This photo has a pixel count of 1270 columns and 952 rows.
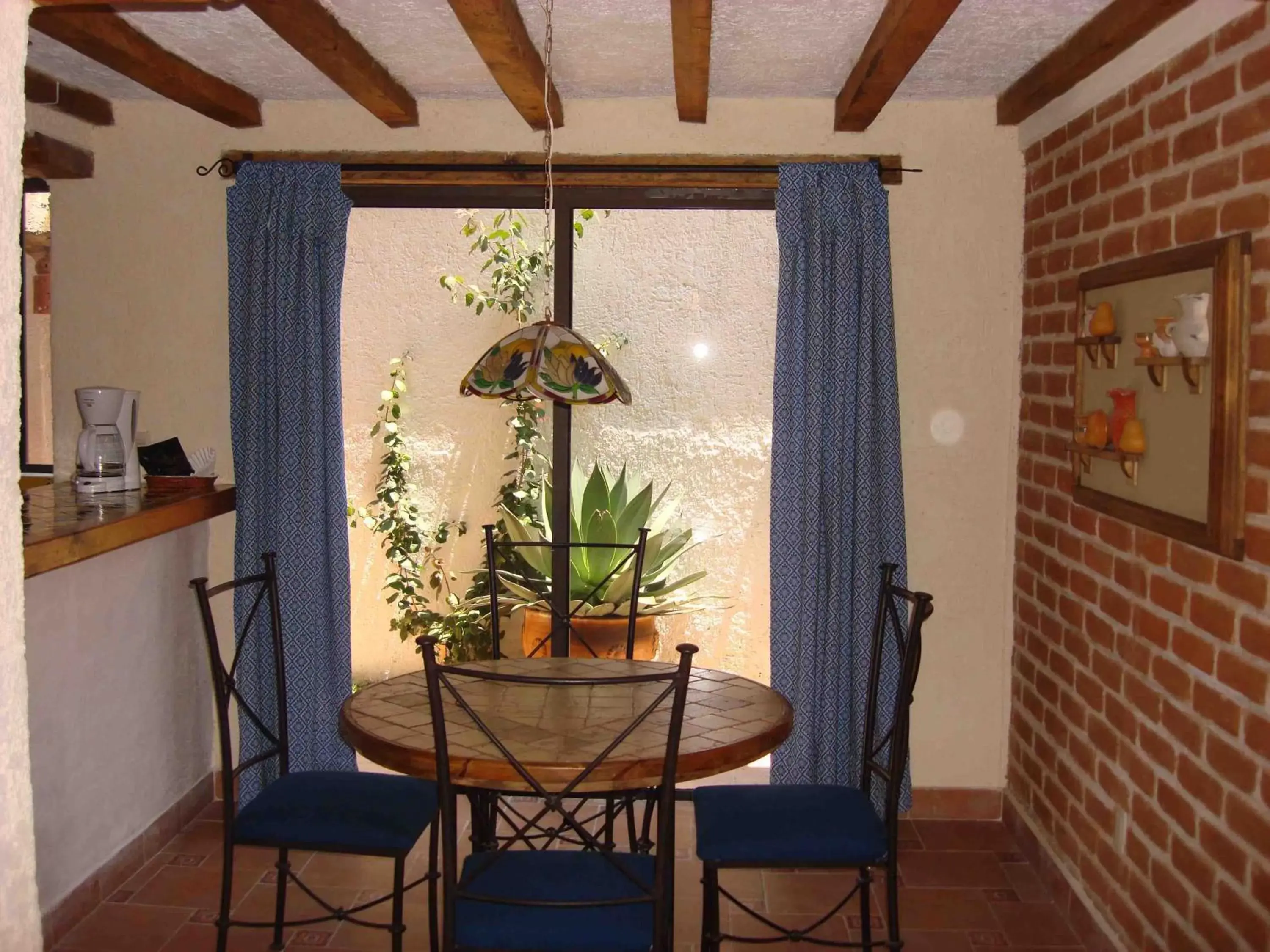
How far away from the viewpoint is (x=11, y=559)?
144cm

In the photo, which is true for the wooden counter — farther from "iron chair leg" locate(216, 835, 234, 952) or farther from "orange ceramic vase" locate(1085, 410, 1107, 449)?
"orange ceramic vase" locate(1085, 410, 1107, 449)

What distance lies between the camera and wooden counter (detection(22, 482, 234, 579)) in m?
2.70

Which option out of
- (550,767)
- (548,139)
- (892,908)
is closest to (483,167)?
(548,139)

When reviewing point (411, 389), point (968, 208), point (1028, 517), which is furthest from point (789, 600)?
point (411, 389)

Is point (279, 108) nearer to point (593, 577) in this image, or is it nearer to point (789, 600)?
point (593, 577)

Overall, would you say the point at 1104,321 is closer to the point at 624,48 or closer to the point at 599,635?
the point at 624,48

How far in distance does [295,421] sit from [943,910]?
2.42m

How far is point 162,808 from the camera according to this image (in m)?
3.64

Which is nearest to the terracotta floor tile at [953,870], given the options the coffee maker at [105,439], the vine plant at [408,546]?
the vine plant at [408,546]

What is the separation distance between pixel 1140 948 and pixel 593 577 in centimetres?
214

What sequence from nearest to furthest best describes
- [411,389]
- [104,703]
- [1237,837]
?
[1237,837]
[104,703]
[411,389]

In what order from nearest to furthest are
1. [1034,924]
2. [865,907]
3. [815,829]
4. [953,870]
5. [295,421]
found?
1. [815,829]
2. [865,907]
3. [1034,924]
4. [953,870]
5. [295,421]

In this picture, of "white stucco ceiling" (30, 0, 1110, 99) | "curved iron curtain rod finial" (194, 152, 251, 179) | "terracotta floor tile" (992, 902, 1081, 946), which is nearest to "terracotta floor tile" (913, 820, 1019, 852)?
"terracotta floor tile" (992, 902, 1081, 946)

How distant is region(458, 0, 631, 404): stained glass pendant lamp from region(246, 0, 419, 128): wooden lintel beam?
101 cm
